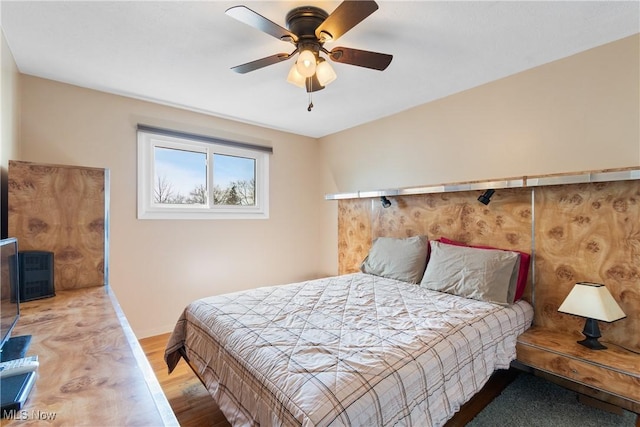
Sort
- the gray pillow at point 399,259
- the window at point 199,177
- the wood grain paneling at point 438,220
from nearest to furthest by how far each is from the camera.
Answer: the wood grain paneling at point 438,220
the gray pillow at point 399,259
the window at point 199,177

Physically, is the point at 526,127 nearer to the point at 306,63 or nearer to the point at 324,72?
the point at 324,72

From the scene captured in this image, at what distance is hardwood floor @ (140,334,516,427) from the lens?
1.79 metres

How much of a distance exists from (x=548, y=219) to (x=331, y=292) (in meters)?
1.73

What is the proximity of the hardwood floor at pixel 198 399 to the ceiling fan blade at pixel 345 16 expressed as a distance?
2.27m

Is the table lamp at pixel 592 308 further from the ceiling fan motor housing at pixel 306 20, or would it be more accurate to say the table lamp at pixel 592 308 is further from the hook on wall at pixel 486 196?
the ceiling fan motor housing at pixel 306 20

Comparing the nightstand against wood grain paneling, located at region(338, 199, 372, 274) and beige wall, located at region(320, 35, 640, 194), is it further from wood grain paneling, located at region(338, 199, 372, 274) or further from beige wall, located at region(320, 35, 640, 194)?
wood grain paneling, located at region(338, 199, 372, 274)

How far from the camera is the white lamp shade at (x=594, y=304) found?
173 cm

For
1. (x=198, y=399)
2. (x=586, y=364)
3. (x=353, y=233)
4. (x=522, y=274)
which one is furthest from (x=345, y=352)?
(x=353, y=233)

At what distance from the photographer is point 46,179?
1891 millimetres

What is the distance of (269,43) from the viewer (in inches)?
78.2

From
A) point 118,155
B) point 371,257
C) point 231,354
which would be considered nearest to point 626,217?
point 371,257

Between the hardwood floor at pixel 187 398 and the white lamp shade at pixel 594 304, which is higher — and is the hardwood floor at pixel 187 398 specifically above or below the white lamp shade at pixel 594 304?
below

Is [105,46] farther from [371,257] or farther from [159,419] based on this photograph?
[371,257]

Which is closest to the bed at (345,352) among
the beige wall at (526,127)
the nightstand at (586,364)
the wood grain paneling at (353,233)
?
the nightstand at (586,364)
